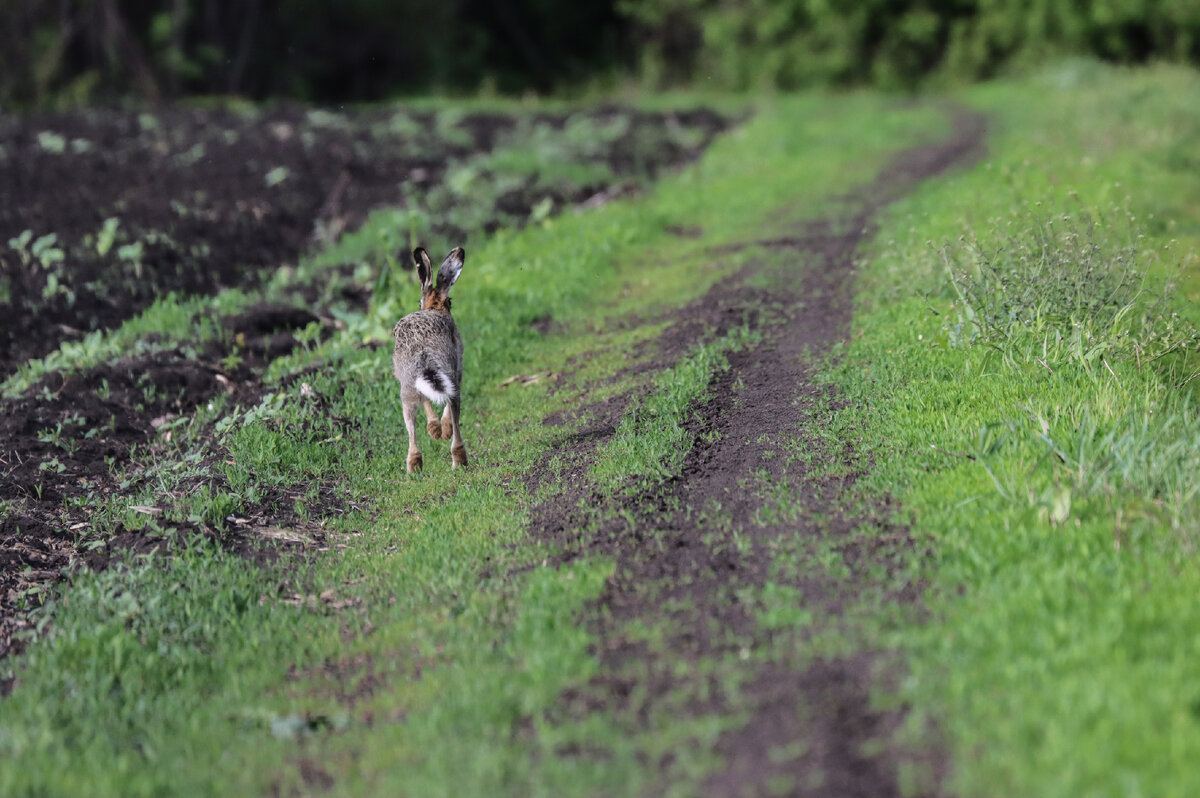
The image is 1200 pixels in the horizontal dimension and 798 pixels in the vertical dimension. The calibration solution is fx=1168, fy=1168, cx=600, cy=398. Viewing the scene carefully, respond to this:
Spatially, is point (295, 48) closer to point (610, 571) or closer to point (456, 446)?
point (456, 446)

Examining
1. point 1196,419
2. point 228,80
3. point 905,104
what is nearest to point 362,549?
point 1196,419

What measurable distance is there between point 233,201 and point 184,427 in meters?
8.31

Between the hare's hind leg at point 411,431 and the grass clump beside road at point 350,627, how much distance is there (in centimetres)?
11

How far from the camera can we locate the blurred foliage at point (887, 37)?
3759 centimetres

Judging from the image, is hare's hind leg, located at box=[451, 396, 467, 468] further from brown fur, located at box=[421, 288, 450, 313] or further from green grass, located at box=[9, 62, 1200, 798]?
brown fur, located at box=[421, 288, 450, 313]

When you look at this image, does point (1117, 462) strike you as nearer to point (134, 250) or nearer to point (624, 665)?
point (624, 665)

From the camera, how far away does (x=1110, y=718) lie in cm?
417

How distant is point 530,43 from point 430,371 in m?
43.8

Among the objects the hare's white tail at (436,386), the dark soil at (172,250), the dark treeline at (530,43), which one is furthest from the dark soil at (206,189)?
the dark treeline at (530,43)

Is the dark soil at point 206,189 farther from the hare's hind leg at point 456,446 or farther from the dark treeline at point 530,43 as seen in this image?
the dark treeline at point 530,43

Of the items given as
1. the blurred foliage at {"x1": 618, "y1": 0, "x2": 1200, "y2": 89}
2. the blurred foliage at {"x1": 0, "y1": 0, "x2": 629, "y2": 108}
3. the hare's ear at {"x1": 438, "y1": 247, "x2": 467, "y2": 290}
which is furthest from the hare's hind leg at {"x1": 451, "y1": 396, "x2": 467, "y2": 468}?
the blurred foliage at {"x1": 618, "y1": 0, "x2": 1200, "y2": 89}

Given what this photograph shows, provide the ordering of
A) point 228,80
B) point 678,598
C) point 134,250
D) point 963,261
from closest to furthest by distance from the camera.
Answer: point 678,598 → point 963,261 → point 134,250 → point 228,80

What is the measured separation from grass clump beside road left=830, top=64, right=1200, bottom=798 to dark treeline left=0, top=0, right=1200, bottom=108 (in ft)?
87.9

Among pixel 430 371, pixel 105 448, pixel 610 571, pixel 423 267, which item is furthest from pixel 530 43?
pixel 610 571
